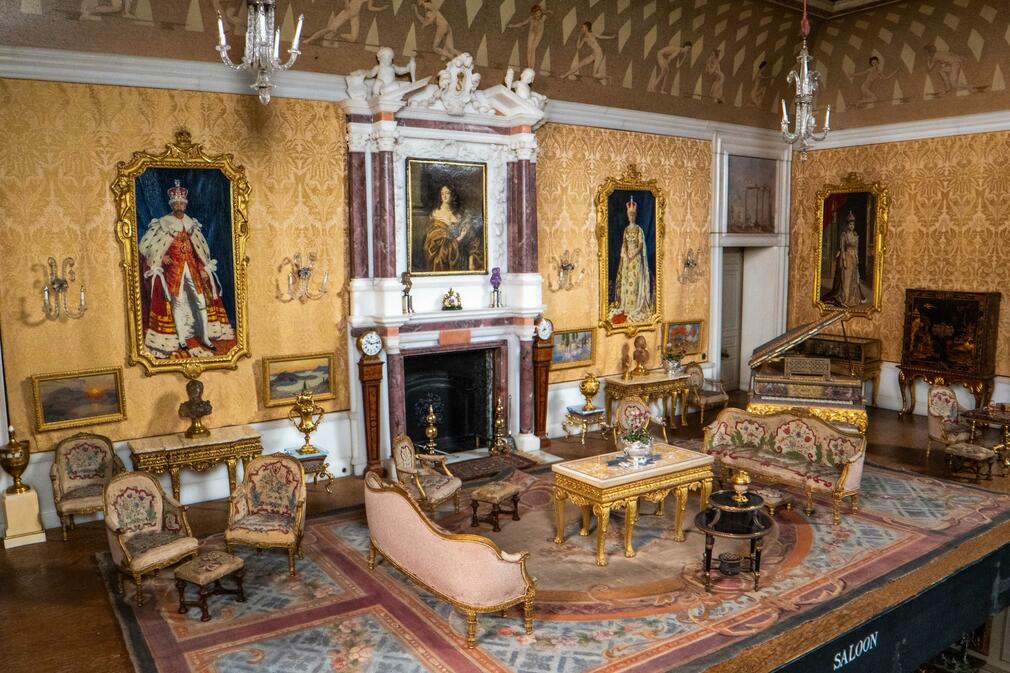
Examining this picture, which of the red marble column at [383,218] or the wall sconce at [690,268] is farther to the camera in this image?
the wall sconce at [690,268]

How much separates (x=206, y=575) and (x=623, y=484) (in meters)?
3.78

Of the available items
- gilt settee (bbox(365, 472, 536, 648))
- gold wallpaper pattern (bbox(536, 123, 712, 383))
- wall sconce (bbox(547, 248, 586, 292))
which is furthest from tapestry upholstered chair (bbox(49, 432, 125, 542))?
wall sconce (bbox(547, 248, 586, 292))

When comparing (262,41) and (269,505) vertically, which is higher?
(262,41)

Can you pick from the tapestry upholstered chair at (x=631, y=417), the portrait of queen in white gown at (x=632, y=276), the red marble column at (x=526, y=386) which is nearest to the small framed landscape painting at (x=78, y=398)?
the red marble column at (x=526, y=386)

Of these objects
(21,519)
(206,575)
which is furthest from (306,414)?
(206,575)

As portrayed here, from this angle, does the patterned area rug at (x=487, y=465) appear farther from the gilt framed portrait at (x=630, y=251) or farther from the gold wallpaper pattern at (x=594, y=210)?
the gilt framed portrait at (x=630, y=251)

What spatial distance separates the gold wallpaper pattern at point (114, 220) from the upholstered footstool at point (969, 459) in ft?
26.0

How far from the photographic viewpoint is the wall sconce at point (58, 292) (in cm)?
862

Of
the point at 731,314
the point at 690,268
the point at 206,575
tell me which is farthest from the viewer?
the point at 731,314

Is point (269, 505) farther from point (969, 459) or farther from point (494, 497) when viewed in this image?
point (969, 459)

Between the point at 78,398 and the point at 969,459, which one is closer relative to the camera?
the point at 78,398

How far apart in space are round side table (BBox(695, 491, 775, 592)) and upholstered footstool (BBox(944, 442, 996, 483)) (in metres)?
4.36

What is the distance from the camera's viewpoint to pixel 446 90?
10.6 m

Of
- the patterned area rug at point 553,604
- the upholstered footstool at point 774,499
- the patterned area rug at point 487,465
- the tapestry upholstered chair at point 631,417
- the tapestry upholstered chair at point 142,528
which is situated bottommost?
the patterned area rug at point 553,604
